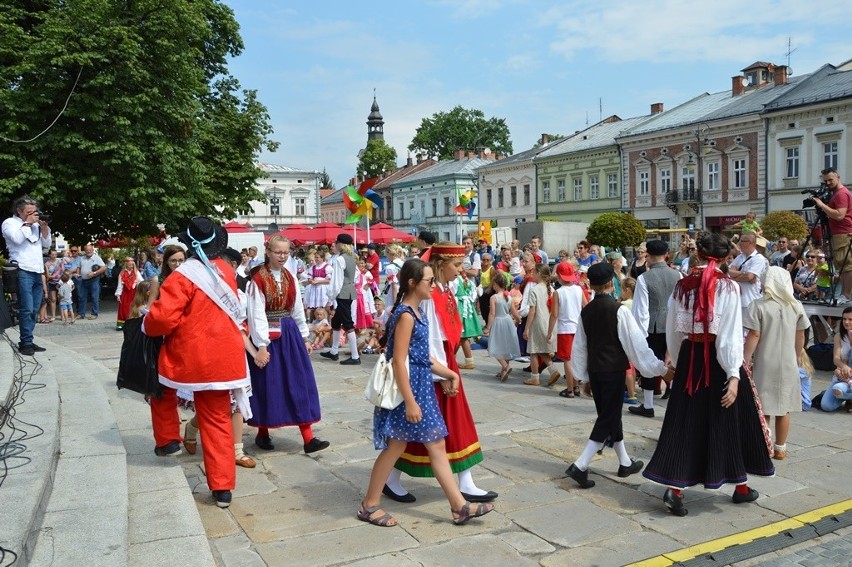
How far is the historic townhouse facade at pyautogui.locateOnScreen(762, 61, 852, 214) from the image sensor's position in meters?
37.5

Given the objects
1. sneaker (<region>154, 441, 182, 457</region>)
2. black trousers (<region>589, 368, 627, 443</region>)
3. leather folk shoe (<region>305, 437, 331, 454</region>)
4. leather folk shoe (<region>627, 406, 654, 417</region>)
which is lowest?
leather folk shoe (<region>627, 406, 654, 417</region>)

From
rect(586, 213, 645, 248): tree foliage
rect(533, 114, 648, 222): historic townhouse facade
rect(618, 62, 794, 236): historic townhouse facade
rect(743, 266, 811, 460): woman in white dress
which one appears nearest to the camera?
rect(743, 266, 811, 460): woman in white dress

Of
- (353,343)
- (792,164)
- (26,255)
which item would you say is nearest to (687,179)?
(792,164)

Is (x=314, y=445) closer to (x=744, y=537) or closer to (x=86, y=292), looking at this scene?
(x=744, y=537)

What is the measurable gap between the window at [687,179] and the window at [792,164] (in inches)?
239

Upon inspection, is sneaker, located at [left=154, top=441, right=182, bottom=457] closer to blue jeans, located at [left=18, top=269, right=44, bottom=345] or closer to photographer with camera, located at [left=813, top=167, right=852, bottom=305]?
blue jeans, located at [left=18, top=269, right=44, bottom=345]

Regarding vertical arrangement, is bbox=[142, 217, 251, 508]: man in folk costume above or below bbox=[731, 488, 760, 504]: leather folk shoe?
above

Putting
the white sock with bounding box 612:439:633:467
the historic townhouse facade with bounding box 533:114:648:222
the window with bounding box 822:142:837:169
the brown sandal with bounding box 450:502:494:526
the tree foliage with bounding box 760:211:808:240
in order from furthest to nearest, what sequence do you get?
the historic townhouse facade with bounding box 533:114:648:222
the window with bounding box 822:142:837:169
the tree foliage with bounding box 760:211:808:240
the white sock with bounding box 612:439:633:467
the brown sandal with bounding box 450:502:494:526

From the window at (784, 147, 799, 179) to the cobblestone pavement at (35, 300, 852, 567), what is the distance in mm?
36745

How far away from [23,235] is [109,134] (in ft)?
42.3

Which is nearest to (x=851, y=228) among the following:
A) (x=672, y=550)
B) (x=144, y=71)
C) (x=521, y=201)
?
(x=672, y=550)

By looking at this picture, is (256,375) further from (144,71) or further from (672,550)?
(144,71)

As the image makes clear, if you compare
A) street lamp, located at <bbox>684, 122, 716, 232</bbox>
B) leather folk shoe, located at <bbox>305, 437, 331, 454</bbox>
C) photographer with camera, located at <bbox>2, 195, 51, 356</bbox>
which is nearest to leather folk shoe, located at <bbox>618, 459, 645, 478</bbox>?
leather folk shoe, located at <bbox>305, 437, 331, 454</bbox>

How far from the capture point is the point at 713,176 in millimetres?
44812
